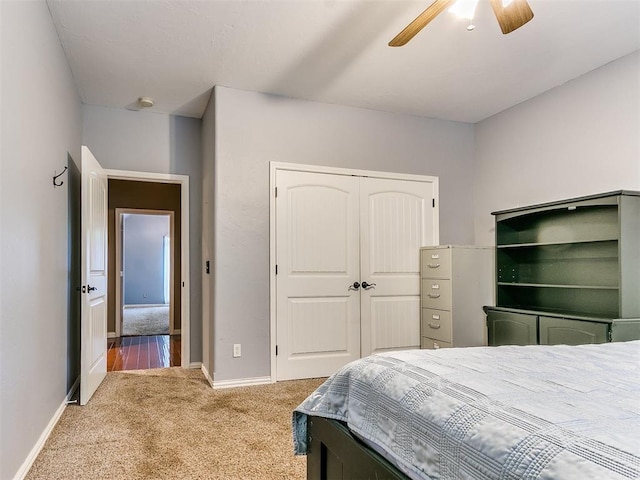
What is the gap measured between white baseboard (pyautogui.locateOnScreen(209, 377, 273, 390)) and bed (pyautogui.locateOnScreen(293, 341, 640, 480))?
2.14 metres

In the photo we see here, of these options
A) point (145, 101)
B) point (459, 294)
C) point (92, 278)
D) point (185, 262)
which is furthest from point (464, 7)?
point (185, 262)

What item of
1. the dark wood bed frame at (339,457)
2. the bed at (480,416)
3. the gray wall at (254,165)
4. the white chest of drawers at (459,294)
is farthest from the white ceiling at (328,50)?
the dark wood bed frame at (339,457)

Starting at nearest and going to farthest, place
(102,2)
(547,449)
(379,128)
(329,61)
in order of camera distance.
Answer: (547,449) < (102,2) < (329,61) < (379,128)

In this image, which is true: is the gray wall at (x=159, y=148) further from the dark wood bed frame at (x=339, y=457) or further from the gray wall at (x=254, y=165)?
the dark wood bed frame at (x=339, y=457)

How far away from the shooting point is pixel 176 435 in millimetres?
2639

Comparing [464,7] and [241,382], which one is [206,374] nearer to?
[241,382]

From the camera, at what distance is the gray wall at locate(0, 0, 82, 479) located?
193cm

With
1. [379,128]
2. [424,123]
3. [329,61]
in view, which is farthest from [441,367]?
[424,123]

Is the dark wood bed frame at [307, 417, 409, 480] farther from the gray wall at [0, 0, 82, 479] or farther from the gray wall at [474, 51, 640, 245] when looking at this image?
the gray wall at [474, 51, 640, 245]

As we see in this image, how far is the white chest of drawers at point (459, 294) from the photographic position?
3939 millimetres

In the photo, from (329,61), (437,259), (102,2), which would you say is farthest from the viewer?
(437,259)

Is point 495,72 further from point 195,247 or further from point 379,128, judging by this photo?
point 195,247

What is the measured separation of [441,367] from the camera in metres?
1.36

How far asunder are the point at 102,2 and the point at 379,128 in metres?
2.62
